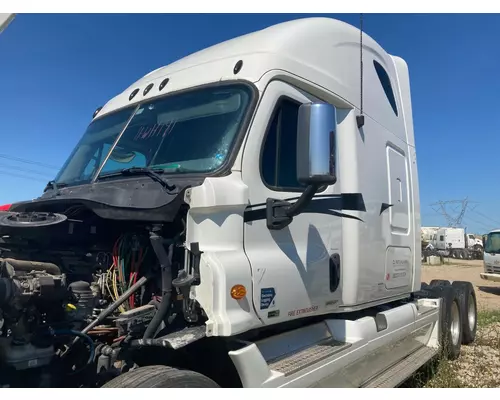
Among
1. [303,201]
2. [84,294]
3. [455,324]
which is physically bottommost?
[455,324]

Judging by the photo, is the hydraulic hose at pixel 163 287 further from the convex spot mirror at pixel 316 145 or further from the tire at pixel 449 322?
the tire at pixel 449 322

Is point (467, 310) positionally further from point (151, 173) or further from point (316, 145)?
point (151, 173)

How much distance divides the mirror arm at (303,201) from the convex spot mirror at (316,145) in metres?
0.08

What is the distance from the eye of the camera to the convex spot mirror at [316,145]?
301cm

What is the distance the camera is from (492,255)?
61.6 feet

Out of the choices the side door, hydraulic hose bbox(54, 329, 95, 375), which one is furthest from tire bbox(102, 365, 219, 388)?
the side door

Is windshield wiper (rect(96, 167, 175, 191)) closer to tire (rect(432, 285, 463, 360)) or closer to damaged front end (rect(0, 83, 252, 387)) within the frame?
damaged front end (rect(0, 83, 252, 387))

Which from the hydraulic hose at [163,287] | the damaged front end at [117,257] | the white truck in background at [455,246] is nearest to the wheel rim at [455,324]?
the damaged front end at [117,257]

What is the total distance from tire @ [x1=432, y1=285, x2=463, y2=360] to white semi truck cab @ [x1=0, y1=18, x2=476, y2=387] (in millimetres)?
1948

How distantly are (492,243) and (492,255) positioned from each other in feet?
2.21

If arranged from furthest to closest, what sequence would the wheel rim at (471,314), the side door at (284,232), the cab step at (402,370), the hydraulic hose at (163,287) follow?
the wheel rim at (471,314)
the cab step at (402,370)
the side door at (284,232)
the hydraulic hose at (163,287)

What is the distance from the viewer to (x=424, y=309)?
6.06m

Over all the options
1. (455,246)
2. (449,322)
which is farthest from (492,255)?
(455,246)

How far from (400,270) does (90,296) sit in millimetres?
3639
